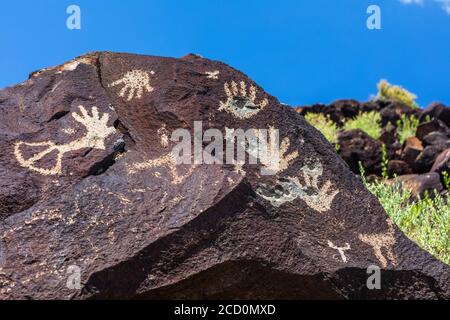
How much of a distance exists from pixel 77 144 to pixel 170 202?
2.27 ft

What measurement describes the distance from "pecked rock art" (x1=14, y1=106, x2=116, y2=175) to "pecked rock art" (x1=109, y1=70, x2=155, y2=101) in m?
0.26

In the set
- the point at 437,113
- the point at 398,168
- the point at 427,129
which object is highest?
the point at 437,113

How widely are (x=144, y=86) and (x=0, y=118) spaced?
2.74 feet

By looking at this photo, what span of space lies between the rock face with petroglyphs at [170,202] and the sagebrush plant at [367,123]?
32.7 ft

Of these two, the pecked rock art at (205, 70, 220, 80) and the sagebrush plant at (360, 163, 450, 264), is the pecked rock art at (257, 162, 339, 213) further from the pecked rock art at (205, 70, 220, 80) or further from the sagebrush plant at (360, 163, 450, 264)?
the sagebrush plant at (360, 163, 450, 264)

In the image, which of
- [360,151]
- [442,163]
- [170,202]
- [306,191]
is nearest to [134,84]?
[170,202]

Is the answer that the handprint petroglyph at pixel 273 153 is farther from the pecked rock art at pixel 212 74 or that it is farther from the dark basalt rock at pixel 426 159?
the dark basalt rock at pixel 426 159

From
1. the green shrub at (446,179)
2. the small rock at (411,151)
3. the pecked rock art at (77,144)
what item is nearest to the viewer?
the pecked rock art at (77,144)

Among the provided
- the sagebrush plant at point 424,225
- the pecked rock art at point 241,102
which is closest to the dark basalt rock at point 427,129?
the sagebrush plant at point 424,225

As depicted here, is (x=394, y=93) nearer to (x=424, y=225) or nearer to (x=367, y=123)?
(x=367, y=123)

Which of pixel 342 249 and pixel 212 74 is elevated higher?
pixel 212 74

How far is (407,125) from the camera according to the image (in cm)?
1429

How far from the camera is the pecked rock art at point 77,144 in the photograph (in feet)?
11.9
